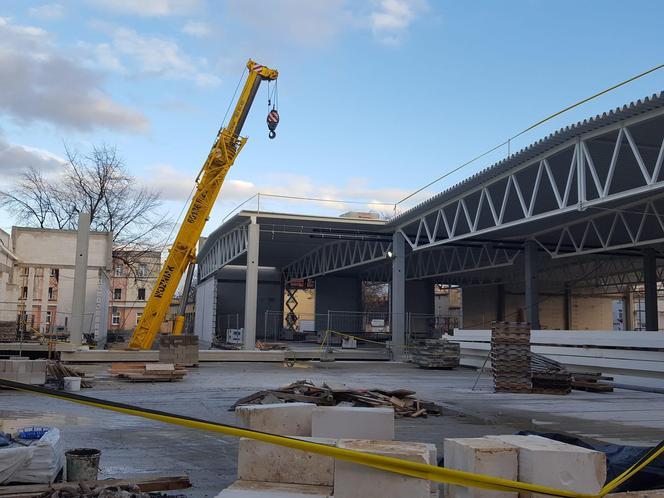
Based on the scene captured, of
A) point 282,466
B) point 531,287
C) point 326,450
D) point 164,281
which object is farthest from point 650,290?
point 326,450

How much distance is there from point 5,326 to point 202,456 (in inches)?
853

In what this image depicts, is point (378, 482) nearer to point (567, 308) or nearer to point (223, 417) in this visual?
point (223, 417)

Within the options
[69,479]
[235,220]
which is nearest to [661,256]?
[235,220]

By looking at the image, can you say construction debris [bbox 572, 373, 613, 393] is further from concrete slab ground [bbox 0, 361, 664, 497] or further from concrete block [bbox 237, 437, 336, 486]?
concrete block [bbox 237, 437, 336, 486]

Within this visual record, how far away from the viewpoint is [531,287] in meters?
30.2

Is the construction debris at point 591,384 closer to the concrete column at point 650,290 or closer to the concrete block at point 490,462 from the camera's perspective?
the concrete block at point 490,462

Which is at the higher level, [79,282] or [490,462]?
[79,282]

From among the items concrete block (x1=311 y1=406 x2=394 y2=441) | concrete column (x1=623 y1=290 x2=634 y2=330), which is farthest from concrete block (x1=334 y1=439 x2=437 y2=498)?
concrete column (x1=623 y1=290 x2=634 y2=330)

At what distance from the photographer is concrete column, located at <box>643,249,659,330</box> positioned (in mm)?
30380

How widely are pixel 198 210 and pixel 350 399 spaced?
15.4m

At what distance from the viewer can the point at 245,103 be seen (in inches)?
960

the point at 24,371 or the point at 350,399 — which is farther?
the point at 24,371

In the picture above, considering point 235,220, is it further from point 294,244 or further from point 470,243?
point 470,243

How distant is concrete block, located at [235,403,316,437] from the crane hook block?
59.6 ft
